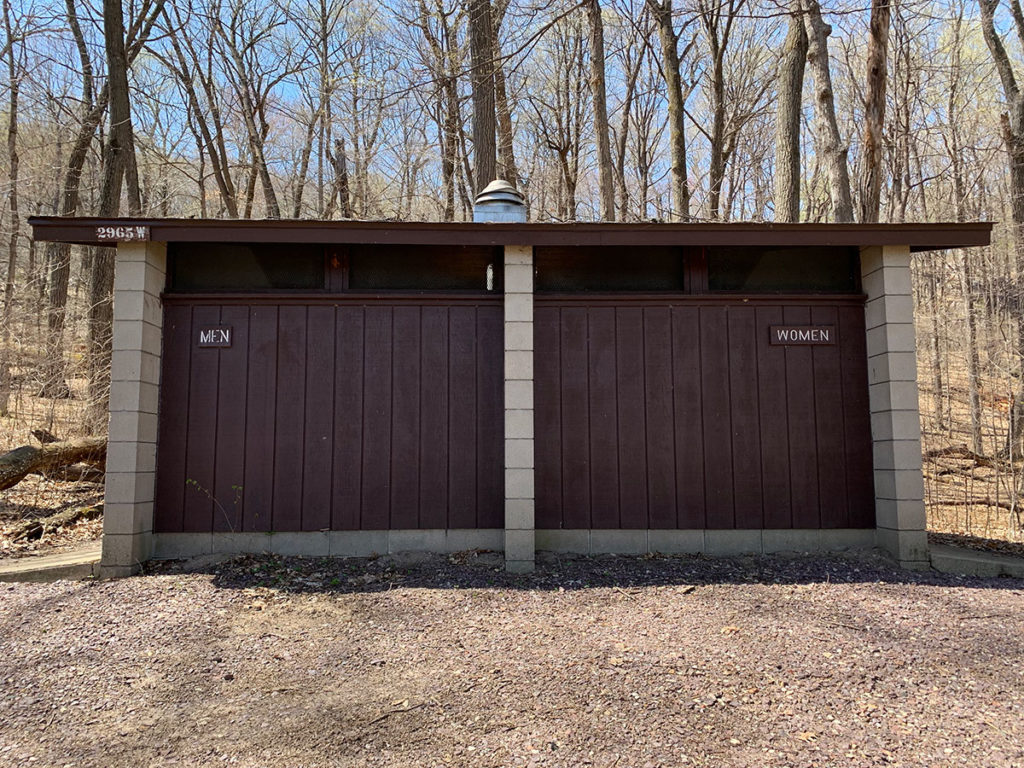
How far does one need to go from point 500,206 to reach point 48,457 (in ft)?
17.0

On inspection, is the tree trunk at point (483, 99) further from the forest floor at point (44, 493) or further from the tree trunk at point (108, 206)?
the forest floor at point (44, 493)

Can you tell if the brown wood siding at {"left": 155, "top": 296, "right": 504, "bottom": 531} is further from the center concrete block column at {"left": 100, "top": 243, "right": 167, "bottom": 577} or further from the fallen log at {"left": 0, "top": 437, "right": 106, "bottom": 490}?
the fallen log at {"left": 0, "top": 437, "right": 106, "bottom": 490}

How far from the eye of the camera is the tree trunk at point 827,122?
25.7 ft

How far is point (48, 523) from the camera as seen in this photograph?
19.9ft

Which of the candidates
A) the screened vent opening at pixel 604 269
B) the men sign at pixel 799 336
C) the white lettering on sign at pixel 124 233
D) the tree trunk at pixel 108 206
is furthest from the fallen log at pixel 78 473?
the men sign at pixel 799 336

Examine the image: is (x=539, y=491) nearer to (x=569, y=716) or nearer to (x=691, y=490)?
(x=691, y=490)

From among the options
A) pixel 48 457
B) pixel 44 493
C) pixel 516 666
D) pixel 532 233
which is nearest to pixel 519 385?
pixel 532 233

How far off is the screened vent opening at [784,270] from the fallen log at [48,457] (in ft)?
Answer: 21.8

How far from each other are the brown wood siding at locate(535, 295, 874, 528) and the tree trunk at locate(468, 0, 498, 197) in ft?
15.9

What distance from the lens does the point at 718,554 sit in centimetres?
519

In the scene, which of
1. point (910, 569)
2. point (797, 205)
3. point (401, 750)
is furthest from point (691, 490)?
point (797, 205)

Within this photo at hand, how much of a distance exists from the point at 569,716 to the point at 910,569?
137 inches

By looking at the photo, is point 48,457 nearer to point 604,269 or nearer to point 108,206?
point 108,206

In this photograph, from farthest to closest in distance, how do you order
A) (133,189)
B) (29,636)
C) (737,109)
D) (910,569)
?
(737,109)
(133,189)
(910,569)
(29,636)
